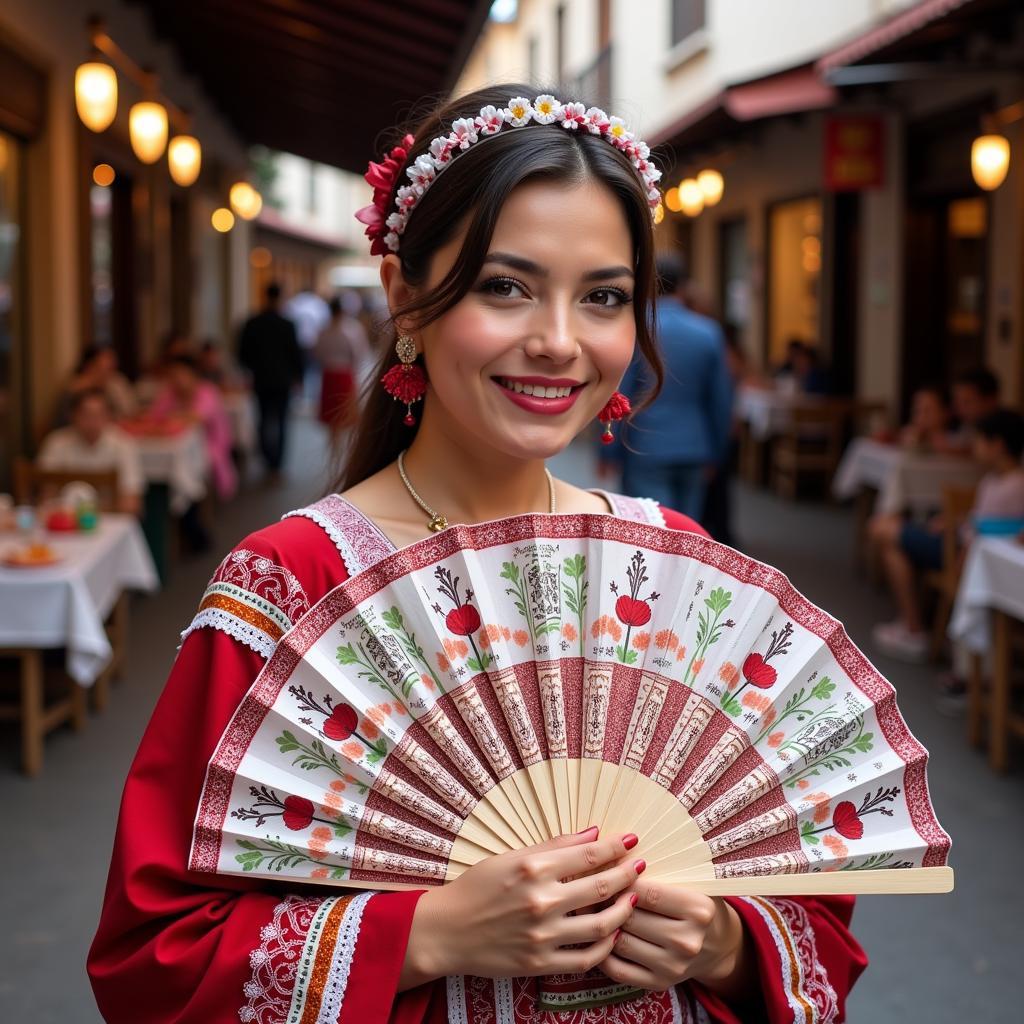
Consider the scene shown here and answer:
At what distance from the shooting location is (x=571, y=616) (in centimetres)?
135

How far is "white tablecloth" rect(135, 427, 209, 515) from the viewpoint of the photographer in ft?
26.1

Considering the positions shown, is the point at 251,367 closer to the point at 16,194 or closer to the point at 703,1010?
the point at 16,194

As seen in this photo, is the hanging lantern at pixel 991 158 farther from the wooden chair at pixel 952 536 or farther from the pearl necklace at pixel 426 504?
the pearl necklace at pixel 426 504

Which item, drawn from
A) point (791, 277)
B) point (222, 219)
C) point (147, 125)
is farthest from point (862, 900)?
point (222, 219)

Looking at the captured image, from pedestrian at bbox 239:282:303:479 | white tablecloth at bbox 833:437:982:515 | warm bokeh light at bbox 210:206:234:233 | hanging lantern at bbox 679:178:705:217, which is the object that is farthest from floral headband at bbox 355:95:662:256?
warm bokeh light at bbox 210:206:234:233

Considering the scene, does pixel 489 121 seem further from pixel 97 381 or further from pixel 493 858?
pixel 97 381

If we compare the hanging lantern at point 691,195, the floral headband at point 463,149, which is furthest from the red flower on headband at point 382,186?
the hanging lantern at point 691,195

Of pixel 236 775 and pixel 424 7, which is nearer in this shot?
pixel 236 775

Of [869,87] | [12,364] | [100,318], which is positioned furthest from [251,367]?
[869,87]

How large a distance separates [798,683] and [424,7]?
7.75m

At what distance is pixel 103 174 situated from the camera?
10.3 meters

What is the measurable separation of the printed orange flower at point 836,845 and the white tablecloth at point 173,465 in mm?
6952

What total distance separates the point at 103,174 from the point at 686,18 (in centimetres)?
821

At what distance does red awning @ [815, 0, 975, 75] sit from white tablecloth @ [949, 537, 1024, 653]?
9.35ft
